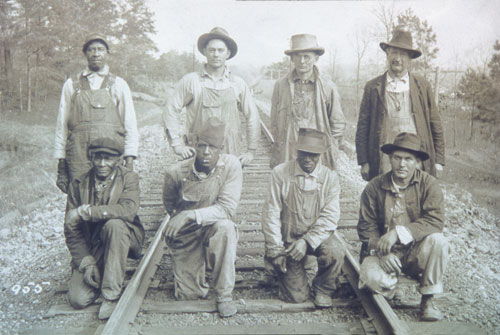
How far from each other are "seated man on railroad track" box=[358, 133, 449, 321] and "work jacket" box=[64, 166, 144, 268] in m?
2.06

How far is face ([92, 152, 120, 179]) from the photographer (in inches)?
139

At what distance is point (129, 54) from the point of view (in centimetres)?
937

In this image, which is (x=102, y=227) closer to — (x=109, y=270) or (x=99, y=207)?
(x=99, y=207)

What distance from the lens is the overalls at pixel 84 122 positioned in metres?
4.00

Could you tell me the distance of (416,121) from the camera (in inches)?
159

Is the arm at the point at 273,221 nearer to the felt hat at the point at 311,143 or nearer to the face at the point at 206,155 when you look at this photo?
the felt hat at the point at 311,143

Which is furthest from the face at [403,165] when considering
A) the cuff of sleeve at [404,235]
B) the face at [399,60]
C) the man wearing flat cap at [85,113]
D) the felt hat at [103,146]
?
the man wearing flat cap at [85,113]

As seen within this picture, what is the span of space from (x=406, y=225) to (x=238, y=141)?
193cm

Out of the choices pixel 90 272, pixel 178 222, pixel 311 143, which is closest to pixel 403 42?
pixel 311 143

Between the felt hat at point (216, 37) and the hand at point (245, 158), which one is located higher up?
the felt hat at point (216, 37)

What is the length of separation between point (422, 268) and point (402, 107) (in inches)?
66.6

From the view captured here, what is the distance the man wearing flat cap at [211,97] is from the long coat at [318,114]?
1.26 ft

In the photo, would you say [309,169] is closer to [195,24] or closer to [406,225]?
[406,225]

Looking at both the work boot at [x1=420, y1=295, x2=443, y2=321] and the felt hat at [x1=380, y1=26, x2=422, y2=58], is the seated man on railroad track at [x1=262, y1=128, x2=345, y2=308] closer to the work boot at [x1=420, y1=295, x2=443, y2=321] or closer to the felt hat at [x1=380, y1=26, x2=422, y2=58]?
the work boot at [x1=420, y1=295, x2=443, y2=321]
